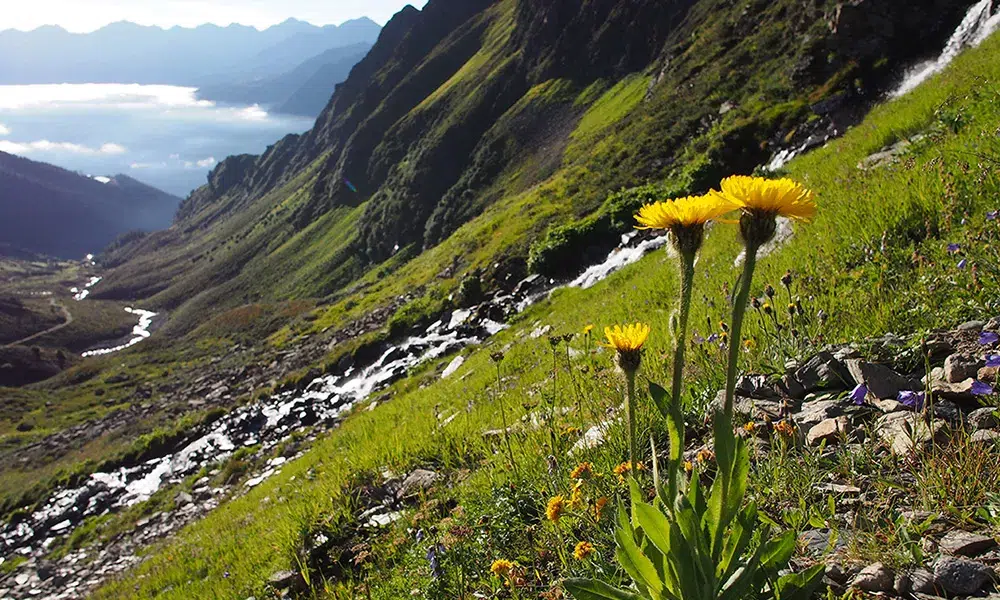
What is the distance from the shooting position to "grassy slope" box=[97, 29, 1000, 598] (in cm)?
335

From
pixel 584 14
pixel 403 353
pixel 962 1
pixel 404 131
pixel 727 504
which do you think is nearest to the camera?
pixel 727 504

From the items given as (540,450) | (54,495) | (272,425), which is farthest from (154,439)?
(540,450)

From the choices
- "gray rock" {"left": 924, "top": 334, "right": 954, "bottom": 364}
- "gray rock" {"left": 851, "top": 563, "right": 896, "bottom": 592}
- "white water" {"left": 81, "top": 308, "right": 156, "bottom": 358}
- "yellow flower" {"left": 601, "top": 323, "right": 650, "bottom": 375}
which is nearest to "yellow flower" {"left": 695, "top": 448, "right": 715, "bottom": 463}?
"gray rock" {"left": 851, "top": 563, "right": 896, "bottom": 592}

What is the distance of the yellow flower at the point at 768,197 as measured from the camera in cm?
174

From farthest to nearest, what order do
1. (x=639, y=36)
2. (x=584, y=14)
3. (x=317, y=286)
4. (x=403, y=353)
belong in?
(x=317, y=286)
(x=584, y=14)
(x=639, y=36)
(x=403, y=353)

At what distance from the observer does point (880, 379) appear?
3111 mm

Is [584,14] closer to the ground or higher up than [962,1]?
higher up

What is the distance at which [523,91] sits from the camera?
78125mm

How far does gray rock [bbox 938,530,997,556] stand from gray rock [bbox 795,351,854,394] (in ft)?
4.59

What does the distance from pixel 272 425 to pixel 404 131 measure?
84.3m

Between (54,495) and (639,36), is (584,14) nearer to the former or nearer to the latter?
(639,36)

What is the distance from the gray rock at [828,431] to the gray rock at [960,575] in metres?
0.95

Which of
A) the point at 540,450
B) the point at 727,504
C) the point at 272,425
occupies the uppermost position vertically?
the point at 727,504

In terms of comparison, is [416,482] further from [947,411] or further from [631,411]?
[947,411]
